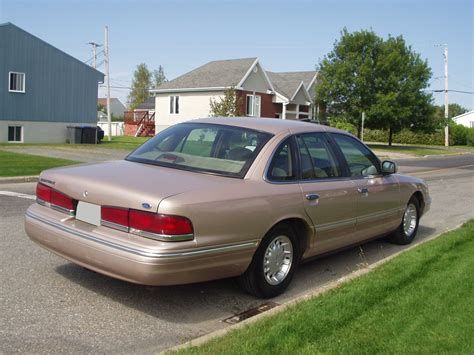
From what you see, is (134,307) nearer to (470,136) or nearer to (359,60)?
(359,60)

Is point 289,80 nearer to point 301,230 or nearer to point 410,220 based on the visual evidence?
point 410,220

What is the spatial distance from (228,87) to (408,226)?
32.2 meters

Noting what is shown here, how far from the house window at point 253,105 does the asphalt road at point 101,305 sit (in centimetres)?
3472

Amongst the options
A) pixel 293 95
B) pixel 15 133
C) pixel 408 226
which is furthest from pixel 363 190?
pixel 293 95

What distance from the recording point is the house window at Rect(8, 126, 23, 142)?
29.8 meters

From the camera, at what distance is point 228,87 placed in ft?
127

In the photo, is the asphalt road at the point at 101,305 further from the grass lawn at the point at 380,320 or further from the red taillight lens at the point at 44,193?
the red taillight lens at the point at 44,193

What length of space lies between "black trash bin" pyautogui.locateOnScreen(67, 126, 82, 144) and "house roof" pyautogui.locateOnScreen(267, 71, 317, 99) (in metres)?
17.7

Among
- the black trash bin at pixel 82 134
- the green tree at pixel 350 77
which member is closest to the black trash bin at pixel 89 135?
the black trash bin at pixel 82 134

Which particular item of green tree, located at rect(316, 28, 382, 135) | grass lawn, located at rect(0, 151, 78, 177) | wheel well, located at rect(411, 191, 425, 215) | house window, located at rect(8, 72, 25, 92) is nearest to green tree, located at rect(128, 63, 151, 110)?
green tree, located at rect(316, 28, 382, 135)

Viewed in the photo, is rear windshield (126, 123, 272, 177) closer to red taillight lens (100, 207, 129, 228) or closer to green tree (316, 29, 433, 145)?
red taillight lens (100, 207, 129, 228)

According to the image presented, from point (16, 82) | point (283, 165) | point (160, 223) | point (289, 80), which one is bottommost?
point (160, 223)

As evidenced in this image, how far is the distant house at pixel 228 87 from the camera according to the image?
40188mm

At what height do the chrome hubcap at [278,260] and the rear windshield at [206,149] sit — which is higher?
the rear windshield at [206,149]
